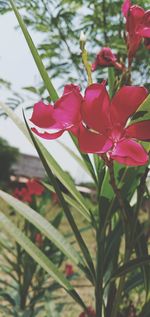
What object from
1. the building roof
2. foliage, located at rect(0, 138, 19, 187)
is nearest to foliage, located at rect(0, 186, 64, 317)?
foliage, located at rect(0, 138, 19, 187)

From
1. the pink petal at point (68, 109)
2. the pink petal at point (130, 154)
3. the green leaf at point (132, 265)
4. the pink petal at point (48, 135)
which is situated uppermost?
the pink petal at point (68, 109)

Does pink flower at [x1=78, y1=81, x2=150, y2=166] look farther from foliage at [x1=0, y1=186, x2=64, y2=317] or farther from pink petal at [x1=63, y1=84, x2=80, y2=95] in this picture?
foliage at [x1=0, y1=186, x2=64, y2=317]

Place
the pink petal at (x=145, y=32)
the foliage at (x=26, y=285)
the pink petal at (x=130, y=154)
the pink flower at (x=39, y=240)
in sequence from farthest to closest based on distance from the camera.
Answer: the pink flower at (x=39, y=240), the foliage at (x=26, y=285), the pink petal at (x=145, y=32), the pink petal at (x=130, y=154)

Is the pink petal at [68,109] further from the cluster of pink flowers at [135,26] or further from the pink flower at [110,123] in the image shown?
the cluster of pink flowers at [135,26]

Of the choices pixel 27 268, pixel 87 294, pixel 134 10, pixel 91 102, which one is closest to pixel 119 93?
pixel 91 102

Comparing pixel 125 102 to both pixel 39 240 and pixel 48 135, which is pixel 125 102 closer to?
pixel 48 135

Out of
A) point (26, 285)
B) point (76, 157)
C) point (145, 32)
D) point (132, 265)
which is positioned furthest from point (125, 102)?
point (26, 285)

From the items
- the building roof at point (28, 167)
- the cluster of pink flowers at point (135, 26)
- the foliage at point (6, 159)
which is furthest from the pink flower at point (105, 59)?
the building roof at point (28, 167)
